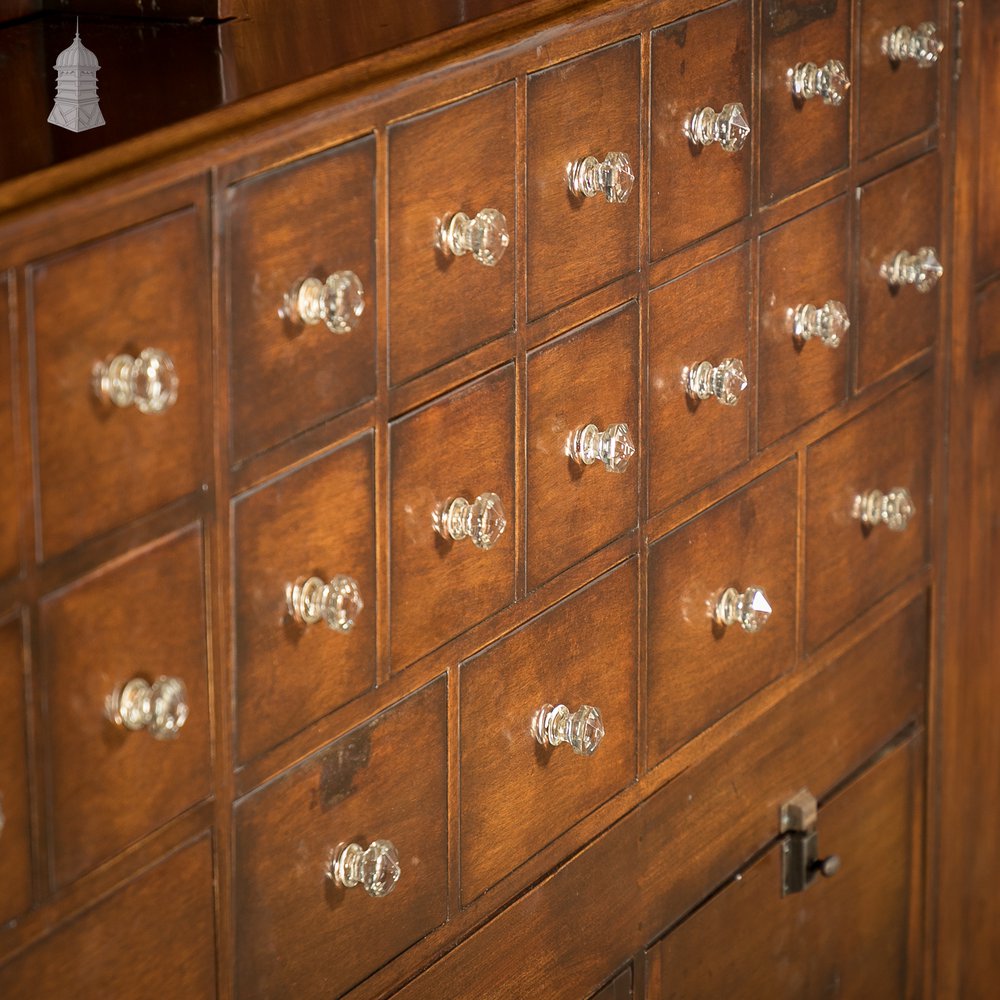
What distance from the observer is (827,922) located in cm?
223

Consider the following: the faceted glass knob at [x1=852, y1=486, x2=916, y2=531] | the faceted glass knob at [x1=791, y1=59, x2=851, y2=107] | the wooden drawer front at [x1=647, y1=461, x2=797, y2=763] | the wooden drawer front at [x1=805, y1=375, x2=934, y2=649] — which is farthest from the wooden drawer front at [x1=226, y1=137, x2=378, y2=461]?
the faceted glass knob at [x1=852, y1=486, x2=916, y2=531]

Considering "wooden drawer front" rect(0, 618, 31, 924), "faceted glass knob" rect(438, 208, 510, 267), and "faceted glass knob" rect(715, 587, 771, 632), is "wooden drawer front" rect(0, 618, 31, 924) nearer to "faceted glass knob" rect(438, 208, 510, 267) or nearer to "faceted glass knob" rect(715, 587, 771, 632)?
"faceted glass knob" rect(438, 208, 510, 267)

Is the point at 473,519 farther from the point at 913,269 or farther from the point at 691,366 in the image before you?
the point at 913,269

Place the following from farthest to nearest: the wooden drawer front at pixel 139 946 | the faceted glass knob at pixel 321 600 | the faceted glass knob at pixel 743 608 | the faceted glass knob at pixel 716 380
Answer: the faceted glass knob at pixel 743 608, the faceted glass knob at pixel 716 380, the faceted glass knob at pixel 321 600, the wooden drawer front at pixel 139 946

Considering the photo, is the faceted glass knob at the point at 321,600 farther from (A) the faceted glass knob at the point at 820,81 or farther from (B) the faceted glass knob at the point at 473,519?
(A) the faceted glass knob at the point at 820,81

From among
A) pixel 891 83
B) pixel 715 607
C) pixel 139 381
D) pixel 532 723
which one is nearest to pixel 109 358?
pixel 139 381

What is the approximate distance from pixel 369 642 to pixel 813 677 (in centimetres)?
72

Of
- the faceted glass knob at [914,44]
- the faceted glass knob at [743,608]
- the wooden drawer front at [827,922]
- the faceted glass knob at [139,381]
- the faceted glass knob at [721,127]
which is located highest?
the faceted glass knob at [914,44]

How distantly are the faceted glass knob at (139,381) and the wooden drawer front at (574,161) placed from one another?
15.8 inches

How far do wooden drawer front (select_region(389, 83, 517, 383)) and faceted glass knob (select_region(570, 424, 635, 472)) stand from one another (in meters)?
0.15

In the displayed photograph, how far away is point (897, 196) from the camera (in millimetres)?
2080

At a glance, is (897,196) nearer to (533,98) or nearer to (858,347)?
(858,347)

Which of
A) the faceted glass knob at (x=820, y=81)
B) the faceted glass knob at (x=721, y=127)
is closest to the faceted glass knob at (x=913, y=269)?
the faceted glass knob at (x=820, y=81)

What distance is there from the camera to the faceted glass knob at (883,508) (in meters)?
2.12
